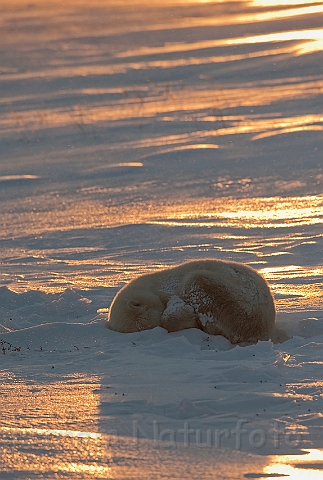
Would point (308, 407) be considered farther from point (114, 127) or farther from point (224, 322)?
point (114, 127)

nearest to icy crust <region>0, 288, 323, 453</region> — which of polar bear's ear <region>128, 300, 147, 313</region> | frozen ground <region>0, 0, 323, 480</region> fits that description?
frozen ground <region>0, 0, 323, 480</region>

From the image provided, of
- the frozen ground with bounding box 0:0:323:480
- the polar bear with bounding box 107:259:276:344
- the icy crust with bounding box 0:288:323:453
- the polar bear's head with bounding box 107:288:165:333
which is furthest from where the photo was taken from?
the polar bear's head with bounding box 107:288:165:333

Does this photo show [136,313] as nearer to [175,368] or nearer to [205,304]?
[205,304]

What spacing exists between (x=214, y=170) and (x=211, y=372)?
9.13 meters

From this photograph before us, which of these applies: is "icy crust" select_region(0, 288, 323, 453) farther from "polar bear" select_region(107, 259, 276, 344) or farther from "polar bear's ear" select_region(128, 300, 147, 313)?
"polar bear's ear" select_region(128, 300, 147, 313)

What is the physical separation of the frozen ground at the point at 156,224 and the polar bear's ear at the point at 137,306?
285mm

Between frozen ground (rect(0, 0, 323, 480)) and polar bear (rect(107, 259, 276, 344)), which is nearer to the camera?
frozen ground (rect(0, 0, 323, 480))

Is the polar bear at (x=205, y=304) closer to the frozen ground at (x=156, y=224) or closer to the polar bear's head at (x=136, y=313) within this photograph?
the polar bear's head at (x=136, y=313)

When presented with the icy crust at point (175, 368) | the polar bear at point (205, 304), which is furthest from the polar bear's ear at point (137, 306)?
the icy crust at point (175, 368)

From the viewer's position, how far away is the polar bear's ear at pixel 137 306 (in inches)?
321

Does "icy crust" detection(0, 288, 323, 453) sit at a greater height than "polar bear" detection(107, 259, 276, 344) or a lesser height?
lesser

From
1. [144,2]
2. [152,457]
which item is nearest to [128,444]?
[152,457]

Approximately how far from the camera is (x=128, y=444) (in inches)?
212

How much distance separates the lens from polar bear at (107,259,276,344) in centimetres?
791
